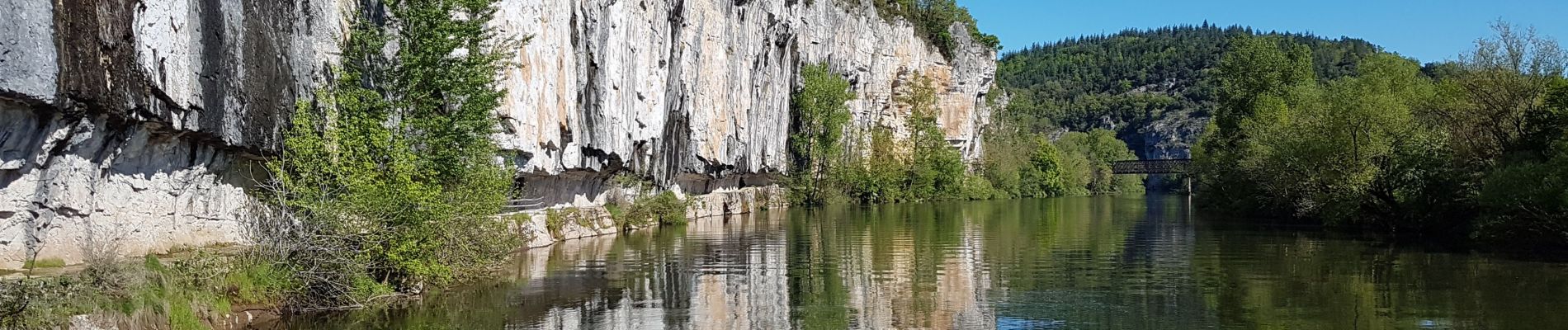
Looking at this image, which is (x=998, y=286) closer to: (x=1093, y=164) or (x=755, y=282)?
(x=755, y=282)

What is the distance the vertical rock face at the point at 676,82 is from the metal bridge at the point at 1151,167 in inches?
1538

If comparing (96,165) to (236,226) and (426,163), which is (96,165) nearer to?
(236,226)

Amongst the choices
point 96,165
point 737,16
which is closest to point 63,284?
point 96,165

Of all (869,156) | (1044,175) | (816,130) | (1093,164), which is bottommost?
(1044,175)

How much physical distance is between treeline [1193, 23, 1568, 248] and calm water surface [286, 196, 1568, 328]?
6.85 ft

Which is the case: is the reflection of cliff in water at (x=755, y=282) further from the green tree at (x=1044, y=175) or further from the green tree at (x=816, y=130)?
the green tree at (x=1044, y=175)

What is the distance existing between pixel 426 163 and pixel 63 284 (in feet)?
28.1

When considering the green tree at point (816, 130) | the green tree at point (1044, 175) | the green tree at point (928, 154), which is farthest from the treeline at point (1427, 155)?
the green tree at point (1044, 175)

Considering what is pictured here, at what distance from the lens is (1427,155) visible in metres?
35.6

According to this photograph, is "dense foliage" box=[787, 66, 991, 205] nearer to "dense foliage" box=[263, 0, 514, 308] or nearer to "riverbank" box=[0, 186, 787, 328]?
"dense foliage" box=[263, 0, 514, 308]

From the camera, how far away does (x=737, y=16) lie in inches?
2264

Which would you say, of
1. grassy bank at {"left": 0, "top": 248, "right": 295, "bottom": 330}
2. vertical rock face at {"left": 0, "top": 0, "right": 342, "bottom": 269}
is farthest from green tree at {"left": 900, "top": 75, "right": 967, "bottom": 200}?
grassy bank at {"left": 0, "top": 248, "right": 295, "bottom": 330}

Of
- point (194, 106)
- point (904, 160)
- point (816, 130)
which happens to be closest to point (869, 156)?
point (904, 160)

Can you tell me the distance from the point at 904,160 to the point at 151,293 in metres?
73.1
